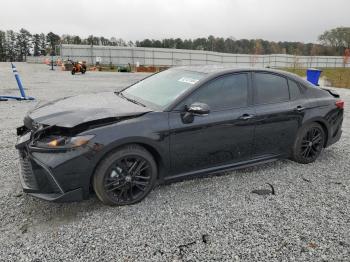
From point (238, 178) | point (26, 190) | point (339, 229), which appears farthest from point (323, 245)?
point (26, 190)

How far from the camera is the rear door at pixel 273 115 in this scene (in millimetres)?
4152

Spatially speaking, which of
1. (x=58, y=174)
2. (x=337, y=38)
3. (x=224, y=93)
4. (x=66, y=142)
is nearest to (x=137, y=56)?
(x=224, y=93)

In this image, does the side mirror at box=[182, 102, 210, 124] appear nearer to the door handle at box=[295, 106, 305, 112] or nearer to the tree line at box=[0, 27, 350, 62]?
the door handle at box=[295, 106, 305, 112]

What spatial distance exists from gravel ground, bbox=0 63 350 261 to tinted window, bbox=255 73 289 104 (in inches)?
43.4

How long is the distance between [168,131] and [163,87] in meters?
0.91

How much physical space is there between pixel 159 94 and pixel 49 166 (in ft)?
5.45

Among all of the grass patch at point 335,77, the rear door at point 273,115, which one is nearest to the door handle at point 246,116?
the rear door at point 273,115

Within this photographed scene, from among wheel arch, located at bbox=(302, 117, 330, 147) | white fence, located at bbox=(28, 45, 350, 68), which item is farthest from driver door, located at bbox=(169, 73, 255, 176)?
white fence, located at bbox=(28, 45, 350, 68)

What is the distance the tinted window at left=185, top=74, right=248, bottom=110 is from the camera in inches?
148

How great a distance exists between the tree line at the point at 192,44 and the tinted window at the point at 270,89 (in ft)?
244

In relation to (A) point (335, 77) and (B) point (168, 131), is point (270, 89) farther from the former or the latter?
(A) point (335, 77)

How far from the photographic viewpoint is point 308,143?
4.73 metres

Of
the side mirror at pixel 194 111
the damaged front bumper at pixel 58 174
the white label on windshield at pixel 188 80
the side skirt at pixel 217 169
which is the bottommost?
the side skirt at pixel 217 169

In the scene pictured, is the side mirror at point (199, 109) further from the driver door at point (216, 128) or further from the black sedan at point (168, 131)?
the driver door at point (216, 128)
